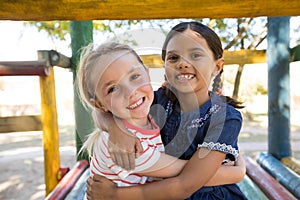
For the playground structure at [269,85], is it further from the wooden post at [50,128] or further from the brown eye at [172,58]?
the brown eye at [172,58]

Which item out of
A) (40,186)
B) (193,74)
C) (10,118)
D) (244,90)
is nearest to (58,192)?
(10,118)

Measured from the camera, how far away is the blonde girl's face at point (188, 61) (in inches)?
34.0

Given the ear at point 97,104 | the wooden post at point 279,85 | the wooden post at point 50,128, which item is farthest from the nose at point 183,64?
the wooden post at point 279,85

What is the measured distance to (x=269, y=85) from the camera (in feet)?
6.94

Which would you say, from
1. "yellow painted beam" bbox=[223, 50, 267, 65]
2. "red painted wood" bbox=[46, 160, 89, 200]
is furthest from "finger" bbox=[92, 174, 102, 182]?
"yellow painted beam" bbox=[223, 50, 267, 65]

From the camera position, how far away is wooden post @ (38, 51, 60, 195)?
6.05 ft

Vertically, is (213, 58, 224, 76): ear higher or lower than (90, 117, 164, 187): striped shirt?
higher

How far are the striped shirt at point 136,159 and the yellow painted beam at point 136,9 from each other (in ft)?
1.05

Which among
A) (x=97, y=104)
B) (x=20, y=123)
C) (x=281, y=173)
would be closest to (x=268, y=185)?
(x=281, y=173)

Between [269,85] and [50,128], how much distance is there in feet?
4.35

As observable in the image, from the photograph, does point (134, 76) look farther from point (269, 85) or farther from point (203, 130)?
point (269, 85)

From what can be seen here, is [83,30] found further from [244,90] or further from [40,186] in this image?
[244,90]

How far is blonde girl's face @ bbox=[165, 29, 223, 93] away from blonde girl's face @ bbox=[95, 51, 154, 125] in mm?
115

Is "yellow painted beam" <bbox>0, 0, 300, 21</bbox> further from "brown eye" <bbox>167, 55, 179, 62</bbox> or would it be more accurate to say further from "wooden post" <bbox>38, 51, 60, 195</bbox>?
"wooden post" <bbox>38, 51, 60, 195</bbox>
